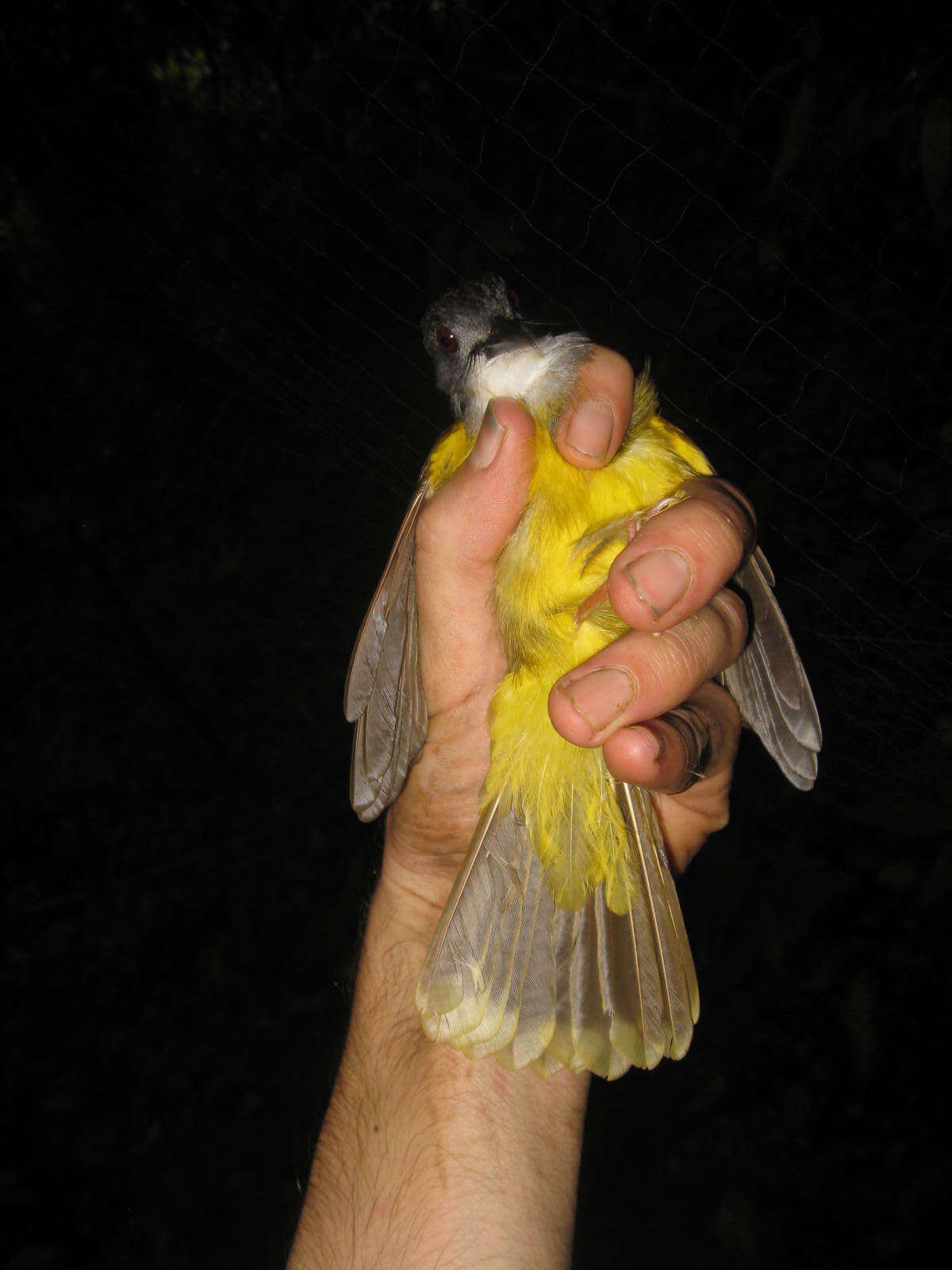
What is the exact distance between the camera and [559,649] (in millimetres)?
1566

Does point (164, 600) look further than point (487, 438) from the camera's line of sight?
Yes

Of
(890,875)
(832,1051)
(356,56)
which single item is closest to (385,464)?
(356,56)

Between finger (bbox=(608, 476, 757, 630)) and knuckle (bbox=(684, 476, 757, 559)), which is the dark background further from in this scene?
finger (bbox=(608, 476, 757, 630))

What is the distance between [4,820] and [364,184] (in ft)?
13.1

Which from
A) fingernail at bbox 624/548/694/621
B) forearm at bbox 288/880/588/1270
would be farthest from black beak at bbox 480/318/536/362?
forearm at bbox 288/880/588/1270

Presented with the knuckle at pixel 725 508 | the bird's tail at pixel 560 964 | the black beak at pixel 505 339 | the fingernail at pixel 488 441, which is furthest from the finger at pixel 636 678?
the black beak at pixel 505 339

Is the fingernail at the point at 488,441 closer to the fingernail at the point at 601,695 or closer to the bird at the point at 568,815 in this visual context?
the bird at the point at 568,815

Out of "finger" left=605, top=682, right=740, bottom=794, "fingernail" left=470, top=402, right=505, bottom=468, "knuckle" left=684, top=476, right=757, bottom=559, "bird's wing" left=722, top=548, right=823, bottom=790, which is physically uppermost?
"knuckle" left=684, top=476, right=757, bottom=559

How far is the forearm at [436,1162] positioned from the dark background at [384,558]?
436mm

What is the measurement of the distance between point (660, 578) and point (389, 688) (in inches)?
32.0

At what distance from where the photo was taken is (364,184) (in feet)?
11.6

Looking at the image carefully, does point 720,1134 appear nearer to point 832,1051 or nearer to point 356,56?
point 832,1051

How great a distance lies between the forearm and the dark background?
0.44m

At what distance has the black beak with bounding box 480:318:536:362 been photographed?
5.89 feet
